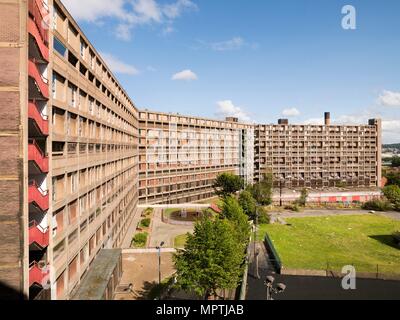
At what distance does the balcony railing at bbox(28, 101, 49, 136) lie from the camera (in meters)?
16.3

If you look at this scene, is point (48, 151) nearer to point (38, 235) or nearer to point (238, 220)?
point (38, 235)

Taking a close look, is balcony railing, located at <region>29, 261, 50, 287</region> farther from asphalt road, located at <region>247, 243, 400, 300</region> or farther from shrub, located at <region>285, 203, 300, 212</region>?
shrub, located at <region>285, 203, 300, 212</region>

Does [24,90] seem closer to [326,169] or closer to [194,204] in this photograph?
[194,204]

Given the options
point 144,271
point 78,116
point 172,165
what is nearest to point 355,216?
point 172,165

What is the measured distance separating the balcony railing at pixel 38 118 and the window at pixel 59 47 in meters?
5.35

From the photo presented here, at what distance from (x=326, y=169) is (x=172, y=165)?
220 feet

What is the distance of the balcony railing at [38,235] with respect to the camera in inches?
648

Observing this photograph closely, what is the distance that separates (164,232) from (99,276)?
2564cm

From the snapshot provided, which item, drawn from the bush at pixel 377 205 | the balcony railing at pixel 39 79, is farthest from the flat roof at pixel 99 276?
the bush at pixel 377 205

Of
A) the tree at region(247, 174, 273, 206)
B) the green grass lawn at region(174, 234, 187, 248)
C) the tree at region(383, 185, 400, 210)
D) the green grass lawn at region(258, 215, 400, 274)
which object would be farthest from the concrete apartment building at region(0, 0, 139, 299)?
the tree at region(383, 185, 400, 210)

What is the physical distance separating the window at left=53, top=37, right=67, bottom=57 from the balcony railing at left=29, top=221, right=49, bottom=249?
466 inches

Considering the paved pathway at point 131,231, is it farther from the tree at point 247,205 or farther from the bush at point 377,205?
the bush at point 377,205
